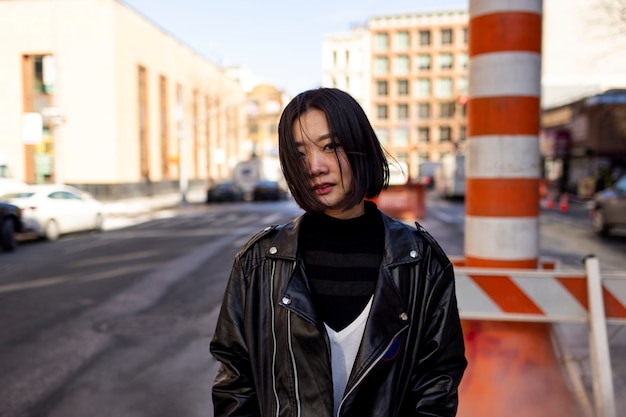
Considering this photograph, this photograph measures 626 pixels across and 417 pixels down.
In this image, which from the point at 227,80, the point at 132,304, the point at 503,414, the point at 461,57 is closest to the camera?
the point at 503,414

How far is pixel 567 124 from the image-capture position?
41.0 meters

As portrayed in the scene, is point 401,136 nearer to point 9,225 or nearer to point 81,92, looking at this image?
point 81,92

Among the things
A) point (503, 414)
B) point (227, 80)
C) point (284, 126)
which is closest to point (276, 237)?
point (284, 126)

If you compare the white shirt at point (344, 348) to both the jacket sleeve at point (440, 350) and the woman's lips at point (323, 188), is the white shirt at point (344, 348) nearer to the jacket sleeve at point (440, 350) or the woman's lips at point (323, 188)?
the jacket sleeve at point (440, 350)

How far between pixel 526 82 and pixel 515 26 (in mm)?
389

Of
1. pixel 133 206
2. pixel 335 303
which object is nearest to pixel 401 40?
pixel 133 206

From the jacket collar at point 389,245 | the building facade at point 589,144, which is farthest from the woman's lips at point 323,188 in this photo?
the building facade at point 589,144

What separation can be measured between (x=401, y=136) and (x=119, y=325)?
83.5m

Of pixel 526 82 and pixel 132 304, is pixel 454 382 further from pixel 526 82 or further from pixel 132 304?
pixel 132 304

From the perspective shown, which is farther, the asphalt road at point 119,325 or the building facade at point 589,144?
the building facade at point 589,144

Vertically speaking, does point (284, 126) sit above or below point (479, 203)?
above

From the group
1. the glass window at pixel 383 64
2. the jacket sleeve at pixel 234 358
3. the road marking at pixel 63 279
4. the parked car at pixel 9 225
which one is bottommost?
the road marking at pixel 63 279

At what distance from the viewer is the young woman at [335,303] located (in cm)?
175

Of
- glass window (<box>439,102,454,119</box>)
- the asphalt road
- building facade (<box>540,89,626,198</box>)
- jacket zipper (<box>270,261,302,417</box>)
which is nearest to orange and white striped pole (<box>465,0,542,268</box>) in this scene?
the asphalt road
